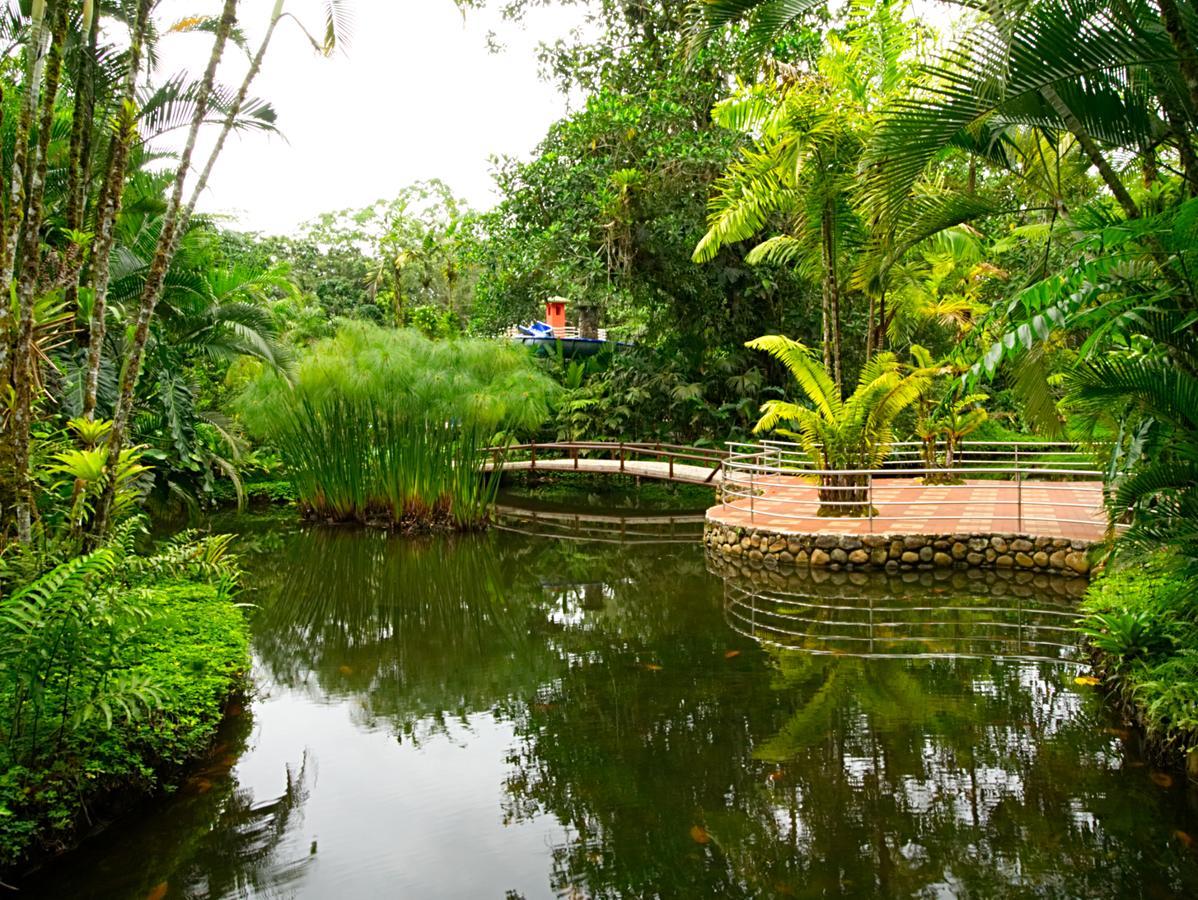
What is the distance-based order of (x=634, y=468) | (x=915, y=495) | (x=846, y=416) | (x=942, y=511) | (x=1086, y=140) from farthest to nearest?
1. (x=634, y=468)
2. (x=915, y=495)
3. (x=942, y=511)
4. (x=846, y=416)
5. (x=1086, y=140)

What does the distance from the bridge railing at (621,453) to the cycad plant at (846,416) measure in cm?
334

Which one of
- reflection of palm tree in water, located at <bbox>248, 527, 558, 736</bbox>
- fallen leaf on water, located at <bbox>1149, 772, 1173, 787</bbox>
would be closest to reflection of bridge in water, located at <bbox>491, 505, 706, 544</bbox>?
reflection of palm tree in water, located at <bbox>248, 527, 558, 736</bbox>

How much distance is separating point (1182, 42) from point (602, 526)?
1155 centimetres

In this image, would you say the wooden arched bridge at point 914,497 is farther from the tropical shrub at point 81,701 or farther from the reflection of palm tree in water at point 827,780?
the tropical shrub at point 81,701

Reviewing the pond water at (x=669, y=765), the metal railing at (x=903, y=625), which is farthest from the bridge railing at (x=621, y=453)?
the pond water at (x=669, y=765)

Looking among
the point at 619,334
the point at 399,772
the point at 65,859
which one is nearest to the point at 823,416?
the point at 399,772

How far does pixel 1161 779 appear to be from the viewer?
505 centimetres

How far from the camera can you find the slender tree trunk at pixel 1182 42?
15.0 ft

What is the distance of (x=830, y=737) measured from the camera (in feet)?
18.9

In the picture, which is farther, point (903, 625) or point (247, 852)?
point (903, 625)

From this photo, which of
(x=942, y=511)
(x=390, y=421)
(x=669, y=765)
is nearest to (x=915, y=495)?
(x=942, y=511)

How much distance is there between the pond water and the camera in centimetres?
420

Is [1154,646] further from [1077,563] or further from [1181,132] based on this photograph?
[1077,563]

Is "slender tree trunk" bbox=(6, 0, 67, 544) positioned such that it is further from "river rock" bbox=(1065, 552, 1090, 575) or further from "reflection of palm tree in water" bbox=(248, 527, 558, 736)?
"river rock" bbox=(1065, 552, 1090, 575)
